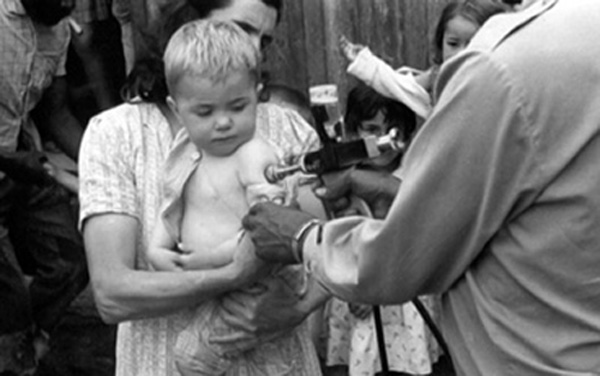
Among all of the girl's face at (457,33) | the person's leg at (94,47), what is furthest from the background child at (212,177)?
the person's leg at (94,47)

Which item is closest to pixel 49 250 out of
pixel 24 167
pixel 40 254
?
pixel 40 254

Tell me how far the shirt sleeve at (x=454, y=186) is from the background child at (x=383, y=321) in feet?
7.85

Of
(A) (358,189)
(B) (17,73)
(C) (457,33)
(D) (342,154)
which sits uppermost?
(D) (342,154)

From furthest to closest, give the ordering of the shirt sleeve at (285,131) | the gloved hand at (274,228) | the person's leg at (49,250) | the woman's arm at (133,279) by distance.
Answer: the person's leg at (49,250) → the shirt sleeve at (285,131) → the woman's arm at (133,279) → the gloved hand at (274,228)

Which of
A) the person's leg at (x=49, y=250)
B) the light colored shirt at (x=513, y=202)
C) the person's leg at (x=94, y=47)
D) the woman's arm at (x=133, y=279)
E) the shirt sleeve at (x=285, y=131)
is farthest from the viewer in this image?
the person's leg at (x=94, y=47)

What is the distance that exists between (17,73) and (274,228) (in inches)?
110

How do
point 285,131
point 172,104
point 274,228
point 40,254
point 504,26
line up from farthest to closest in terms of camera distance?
point 40,254 → point 285,131 → point 172,104 → point 274,228 → point 504,26

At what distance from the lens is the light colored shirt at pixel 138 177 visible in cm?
284

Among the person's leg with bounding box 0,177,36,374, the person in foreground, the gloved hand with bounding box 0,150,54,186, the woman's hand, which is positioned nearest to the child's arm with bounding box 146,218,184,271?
the woman's hand

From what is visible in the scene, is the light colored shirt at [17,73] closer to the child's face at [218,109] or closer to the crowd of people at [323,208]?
the crowd of people at [323,208]

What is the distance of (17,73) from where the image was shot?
5.13 m

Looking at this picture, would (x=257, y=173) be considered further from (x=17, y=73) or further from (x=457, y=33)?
(x=17, y=73)

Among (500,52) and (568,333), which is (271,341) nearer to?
(568,333)

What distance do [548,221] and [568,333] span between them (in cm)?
22
